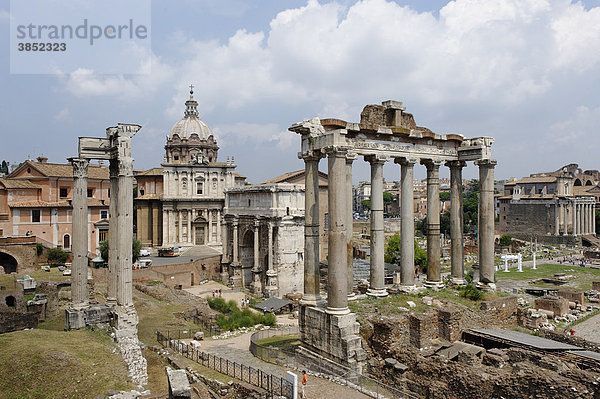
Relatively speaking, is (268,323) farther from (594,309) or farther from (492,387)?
(594,309)

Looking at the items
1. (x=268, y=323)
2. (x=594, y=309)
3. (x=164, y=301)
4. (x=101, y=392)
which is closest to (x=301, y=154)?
(x=101, y=392)

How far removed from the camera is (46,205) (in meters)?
39.2

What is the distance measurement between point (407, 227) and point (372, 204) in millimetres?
1908

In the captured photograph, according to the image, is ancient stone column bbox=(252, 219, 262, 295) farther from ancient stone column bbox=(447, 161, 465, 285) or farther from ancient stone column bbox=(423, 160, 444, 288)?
ancient stone column bbox=(423, 160, 444, 288)

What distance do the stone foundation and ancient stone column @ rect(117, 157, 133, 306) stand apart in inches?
287

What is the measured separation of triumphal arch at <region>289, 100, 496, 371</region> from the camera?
1397 centimetres

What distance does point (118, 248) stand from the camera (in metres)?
17.5

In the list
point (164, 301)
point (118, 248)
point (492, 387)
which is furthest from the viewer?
point (164, 301)

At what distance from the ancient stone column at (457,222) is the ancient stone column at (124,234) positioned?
13.5m

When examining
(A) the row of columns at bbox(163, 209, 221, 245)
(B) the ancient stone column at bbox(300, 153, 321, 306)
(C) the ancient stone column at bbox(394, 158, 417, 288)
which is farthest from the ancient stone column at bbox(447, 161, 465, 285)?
(A) the row of columns at bbox(163, 209, 221, 245)

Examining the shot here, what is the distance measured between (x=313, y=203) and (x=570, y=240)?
75.6 m

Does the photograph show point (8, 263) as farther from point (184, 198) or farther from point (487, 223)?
point (487, 223)

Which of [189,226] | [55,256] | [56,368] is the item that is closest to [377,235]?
[56,368]

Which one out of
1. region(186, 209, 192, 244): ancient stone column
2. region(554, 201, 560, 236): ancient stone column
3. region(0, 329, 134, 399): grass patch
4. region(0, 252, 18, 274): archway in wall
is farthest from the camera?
region(554, 201, 560, 236): ancient stone column
